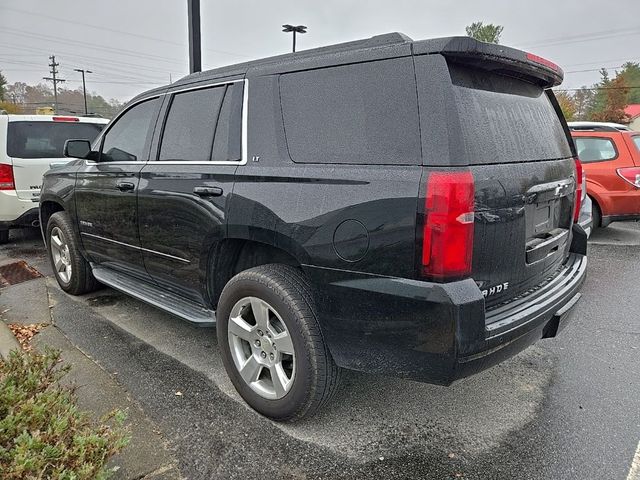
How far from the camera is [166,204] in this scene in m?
3.23

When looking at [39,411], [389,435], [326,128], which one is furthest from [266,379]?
[326,128]

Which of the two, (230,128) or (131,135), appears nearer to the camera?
(230,128)

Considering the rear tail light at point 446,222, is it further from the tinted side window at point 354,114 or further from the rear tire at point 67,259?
the rear tire at point 67,259

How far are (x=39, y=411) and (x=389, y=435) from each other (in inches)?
67.1

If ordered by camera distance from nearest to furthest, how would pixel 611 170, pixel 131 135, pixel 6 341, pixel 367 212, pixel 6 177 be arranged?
pixel 367 212
pixel 6 341
pixel 131 135
pixel 6 177
pixel 611 170

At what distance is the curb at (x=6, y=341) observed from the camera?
3.41 m

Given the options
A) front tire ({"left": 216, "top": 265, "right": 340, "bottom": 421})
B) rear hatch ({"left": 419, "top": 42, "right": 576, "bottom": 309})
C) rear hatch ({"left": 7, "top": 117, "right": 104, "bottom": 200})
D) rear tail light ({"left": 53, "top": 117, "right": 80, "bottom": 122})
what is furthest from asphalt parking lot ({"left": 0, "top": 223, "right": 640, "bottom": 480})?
rear tail light ({"left": 53, "top": 117, "right": 80, "bottom": 122})

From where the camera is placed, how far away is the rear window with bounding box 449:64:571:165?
2.16 m

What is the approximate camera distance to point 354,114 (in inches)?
91.8

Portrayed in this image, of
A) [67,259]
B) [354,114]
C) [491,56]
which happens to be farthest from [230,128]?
[67,259]

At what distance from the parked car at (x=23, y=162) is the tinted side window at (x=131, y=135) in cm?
291

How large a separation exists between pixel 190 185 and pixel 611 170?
6738 mm

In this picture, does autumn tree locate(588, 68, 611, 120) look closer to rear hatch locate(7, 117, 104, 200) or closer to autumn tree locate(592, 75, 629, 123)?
autumn tree locate(592, 75, 629, 123)

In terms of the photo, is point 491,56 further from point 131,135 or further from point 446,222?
point 131,135
